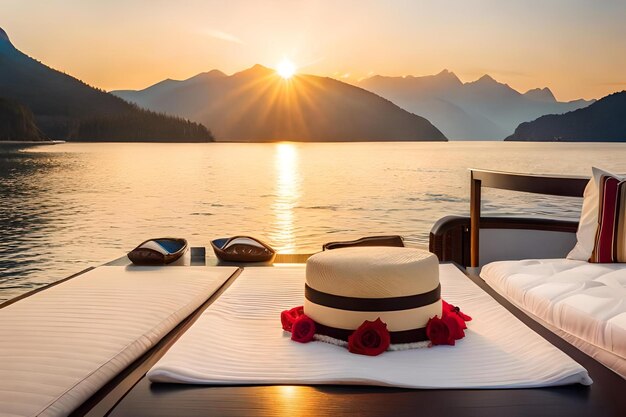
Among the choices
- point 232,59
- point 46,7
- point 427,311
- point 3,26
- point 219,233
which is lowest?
point 219,233

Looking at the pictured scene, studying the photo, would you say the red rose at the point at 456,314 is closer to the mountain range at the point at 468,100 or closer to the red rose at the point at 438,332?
the red rose at the point at 438,332

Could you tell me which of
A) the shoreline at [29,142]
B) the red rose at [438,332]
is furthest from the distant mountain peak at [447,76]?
the red rose at [438,332]

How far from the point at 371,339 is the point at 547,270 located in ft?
4.45

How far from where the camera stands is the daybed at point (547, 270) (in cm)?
174

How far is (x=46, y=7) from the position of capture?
31.6m

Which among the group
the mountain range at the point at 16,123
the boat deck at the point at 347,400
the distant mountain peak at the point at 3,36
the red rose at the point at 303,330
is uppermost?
the distant mountain peak at the point at 3,36

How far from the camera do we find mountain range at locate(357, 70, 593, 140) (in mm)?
76188

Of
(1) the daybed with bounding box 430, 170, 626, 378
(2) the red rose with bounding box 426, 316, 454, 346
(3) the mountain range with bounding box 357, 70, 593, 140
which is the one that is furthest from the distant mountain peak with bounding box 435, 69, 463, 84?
(2) the red rose with bounding box 426, 316, 454, 346

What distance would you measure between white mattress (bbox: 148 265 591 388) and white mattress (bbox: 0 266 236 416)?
13 centimetres

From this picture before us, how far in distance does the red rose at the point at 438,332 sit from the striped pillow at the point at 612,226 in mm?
1520

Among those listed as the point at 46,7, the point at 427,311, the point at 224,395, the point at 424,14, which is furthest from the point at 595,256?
the point at 46,7

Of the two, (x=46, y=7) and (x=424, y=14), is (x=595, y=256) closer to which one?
(x=424, y=14)

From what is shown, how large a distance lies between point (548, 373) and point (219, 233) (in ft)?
42.4

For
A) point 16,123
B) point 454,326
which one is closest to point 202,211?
point 454,326
